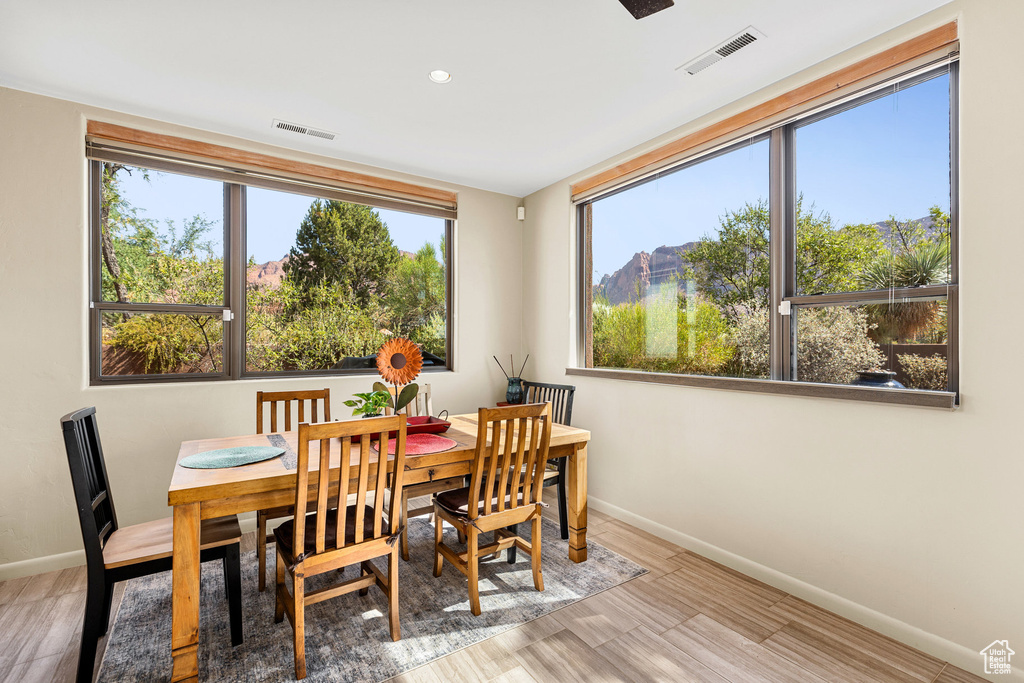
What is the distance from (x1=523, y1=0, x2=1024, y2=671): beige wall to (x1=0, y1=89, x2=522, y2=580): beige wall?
3175mm

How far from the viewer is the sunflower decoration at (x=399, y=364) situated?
230 centimetres

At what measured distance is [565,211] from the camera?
4047 millimetres

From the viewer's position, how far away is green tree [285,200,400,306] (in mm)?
3541

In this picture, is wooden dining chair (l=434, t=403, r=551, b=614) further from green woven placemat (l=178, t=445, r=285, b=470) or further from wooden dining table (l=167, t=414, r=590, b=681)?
green woven placemat (l=178, t=445, r=285, b=470)

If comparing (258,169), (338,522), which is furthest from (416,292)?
(338,522)

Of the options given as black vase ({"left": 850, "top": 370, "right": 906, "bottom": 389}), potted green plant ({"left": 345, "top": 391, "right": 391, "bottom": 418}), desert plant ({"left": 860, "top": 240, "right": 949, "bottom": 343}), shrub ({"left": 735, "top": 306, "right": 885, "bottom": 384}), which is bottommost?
potted green plant ({"left": 345, "top": 391, "right": 391, "bottom": 418})

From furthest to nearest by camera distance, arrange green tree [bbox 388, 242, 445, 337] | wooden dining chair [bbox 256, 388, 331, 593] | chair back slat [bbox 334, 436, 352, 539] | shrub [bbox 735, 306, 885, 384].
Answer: green tree [bbox 388, 242, 445, 337] < wooden dining chair [bbox 256, 388, 331, 593] < shrub [bbox 735, 306, 885, 384] < chair back slat [bbox 334, 436, 352, 539]

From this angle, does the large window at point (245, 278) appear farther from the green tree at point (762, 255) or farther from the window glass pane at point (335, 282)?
the green tree at point (762, 255)

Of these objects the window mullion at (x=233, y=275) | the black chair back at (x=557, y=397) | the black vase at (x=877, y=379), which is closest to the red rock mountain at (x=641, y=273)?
the black chair back at (x=557, y=397)

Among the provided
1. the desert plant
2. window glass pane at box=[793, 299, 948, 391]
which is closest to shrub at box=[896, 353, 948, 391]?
window glass pane at box=[793, 299, 948, 391]

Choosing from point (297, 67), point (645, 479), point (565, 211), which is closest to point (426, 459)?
point (645, 479)

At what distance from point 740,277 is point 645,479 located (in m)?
1.43

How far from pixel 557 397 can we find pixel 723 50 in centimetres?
226

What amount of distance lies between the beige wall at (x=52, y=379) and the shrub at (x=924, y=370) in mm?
3758
